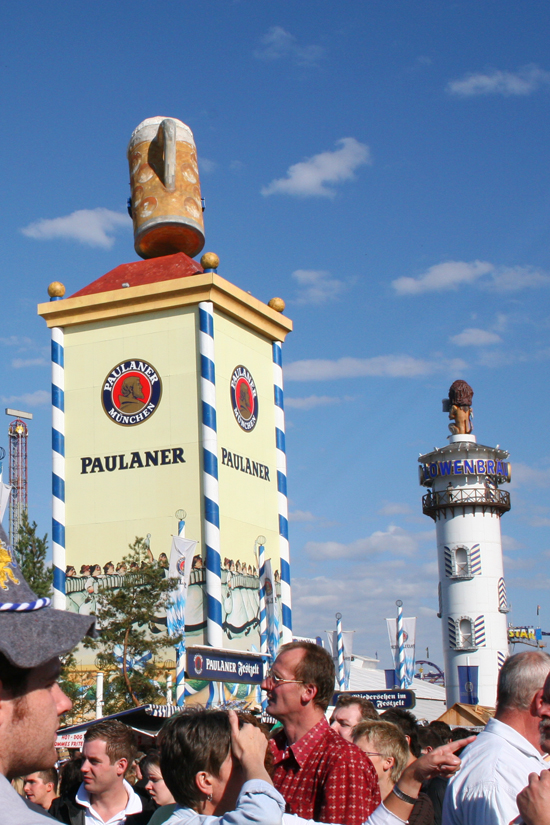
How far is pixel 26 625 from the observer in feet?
8.11

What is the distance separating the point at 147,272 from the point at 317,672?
108 feet

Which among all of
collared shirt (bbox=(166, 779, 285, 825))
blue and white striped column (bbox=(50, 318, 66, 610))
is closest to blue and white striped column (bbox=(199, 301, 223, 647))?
blue and white striped column (bbox=(50, 318, 66, 610))

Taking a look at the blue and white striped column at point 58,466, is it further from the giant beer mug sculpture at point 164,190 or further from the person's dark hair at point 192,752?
the person's dark hair at point 192,752

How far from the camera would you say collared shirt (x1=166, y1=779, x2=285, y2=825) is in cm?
337

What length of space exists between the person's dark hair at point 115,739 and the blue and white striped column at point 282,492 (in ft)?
96.9

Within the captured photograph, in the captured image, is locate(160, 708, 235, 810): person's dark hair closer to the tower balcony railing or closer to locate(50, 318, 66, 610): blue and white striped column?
locate(50, 318, 66, 610): blue and white striped column

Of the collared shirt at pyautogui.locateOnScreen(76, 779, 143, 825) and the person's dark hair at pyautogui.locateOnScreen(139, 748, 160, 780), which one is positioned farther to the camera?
the person's dark hair at pyautogui.locateOnScreen(139, 748, 160, 780)

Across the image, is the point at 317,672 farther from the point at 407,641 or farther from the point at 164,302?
the point at 407,641

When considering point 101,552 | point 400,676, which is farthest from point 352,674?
point 101,552

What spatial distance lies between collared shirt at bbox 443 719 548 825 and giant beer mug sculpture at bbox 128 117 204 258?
34.1 metres

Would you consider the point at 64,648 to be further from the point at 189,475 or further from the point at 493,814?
the point at 189,475

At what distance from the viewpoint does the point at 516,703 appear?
4562 millimetres

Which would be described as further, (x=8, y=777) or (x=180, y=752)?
(x=180, y=752)

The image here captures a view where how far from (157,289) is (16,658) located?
3380cm
